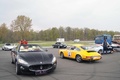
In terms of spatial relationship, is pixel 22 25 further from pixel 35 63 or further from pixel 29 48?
pixel 35 63

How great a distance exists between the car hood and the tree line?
50329mm

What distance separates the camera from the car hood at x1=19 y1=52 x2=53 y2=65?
7707mm

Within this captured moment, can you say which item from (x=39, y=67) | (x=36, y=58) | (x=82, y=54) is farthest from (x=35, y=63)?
(x=82, y=54)

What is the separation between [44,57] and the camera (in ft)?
26.7

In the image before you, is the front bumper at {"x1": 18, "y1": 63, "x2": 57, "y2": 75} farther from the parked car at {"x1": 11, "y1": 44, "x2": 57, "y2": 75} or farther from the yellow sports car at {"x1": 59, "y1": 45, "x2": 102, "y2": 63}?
the yellow sports car at {"x1": 59, "y1": 45, "x2": 102, "y2": 63}

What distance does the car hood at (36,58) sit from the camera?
303 inches

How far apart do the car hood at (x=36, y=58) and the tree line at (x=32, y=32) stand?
50329 millimetres

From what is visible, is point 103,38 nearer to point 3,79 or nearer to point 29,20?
point 3,79

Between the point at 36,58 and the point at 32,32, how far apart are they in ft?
190

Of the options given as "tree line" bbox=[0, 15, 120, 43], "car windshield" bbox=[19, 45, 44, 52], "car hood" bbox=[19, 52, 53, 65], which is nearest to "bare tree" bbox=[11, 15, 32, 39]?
"tree line" bbox=[0, 15, 120, 43]

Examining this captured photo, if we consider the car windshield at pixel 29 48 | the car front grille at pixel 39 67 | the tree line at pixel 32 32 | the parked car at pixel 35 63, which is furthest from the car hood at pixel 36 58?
the tree line at pixel 32 32

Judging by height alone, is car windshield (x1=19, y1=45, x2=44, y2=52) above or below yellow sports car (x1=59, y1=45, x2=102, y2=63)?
above

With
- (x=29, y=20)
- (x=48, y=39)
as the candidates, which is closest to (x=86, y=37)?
(x=48, y=39)

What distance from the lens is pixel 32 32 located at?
65062mm
